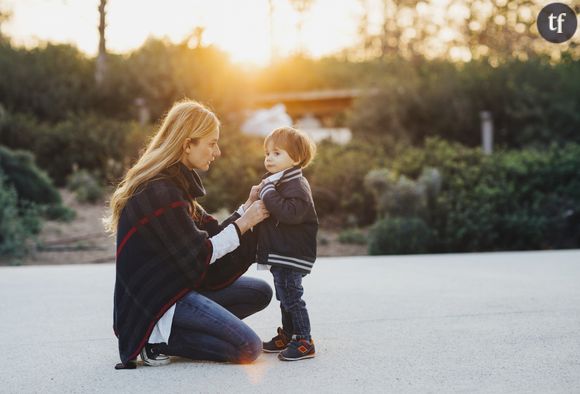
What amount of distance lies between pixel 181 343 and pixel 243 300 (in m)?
0.57

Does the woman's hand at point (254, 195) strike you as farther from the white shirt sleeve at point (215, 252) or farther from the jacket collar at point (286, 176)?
the white shirt sleeve at point (215, 252)

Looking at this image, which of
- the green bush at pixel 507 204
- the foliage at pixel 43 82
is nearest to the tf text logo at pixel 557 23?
the green bush at pixel 507 204

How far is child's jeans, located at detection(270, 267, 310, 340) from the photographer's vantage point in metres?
4.27

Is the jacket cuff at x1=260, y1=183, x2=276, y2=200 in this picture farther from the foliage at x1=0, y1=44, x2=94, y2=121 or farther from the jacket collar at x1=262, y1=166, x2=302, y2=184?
the foliage at x1=0, y1=44, x2=94, y2=121

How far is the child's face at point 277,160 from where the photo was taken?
4.35 meters

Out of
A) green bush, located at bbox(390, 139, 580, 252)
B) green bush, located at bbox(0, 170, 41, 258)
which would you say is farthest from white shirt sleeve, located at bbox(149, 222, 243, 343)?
green bush, located at bbox(390, 139, 580, 252)

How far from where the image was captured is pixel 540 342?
4.74 m

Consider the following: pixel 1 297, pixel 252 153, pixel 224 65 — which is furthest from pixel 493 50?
pixel 1 297

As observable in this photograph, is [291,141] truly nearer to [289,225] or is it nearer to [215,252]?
[289,225]

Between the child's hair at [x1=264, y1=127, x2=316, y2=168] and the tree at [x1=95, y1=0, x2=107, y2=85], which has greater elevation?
the tree at [x1=95, y1=0, x2=107, y2=85]

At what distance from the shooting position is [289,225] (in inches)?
169

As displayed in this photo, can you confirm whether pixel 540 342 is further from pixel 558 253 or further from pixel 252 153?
pixel 252 153

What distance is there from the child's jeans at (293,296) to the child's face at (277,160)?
1.77 ft

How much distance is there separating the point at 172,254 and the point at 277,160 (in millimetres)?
752
